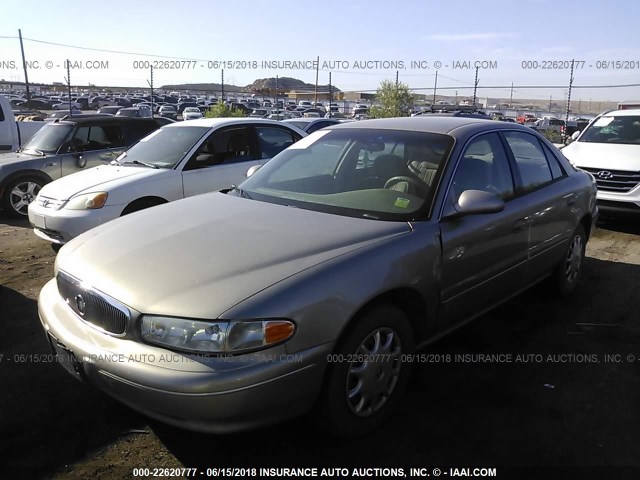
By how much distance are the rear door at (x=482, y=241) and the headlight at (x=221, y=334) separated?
1.27 metres

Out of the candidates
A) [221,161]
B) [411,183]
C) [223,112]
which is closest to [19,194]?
[221,161]

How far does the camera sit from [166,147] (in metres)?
6.50

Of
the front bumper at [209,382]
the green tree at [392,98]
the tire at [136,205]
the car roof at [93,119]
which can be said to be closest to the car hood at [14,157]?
the car roof at [93,119]

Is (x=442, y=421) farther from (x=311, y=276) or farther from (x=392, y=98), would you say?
(x=392, y=98)

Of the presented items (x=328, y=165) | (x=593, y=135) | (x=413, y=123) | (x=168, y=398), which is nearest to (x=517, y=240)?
(x=413, y=123)

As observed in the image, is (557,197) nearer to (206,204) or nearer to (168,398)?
(206,204)

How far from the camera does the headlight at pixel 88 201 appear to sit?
18.3 feet

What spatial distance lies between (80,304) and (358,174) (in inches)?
75.0

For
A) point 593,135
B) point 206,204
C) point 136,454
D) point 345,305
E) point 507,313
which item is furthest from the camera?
point 593,135

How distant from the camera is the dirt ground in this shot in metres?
2.64

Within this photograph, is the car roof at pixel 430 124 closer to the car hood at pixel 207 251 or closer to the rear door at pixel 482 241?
the rear door at pixel 482 241

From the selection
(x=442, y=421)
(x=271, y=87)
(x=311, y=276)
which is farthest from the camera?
(x=271, y=87)

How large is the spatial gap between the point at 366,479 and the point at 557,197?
289cm

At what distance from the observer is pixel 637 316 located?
450 centimetres
